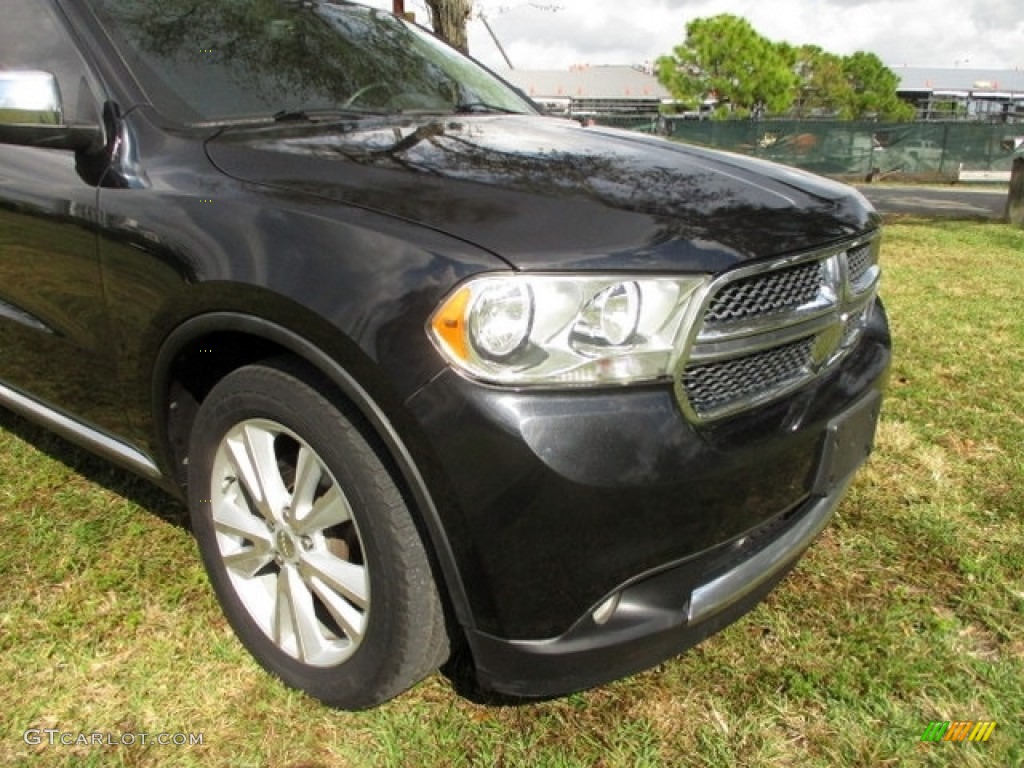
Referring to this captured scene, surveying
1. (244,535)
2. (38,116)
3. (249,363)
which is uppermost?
(38,116)

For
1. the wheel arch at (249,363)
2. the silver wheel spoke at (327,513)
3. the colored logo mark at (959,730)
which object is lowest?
the colored logo mark at (959,730)

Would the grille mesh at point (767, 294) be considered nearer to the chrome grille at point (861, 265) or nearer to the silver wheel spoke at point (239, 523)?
the chrome grille at point (861, 265)

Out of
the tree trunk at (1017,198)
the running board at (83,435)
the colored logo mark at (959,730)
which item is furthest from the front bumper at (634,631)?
the tree trunk at (1017,198)

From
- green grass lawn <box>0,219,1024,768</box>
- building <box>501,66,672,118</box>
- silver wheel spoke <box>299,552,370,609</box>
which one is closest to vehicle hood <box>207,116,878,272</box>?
silver wheel spoke <box>299,552,370,609</box>

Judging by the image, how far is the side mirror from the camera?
6.70ft

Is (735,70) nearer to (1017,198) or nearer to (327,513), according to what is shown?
(1017,198)

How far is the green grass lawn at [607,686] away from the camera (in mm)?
1923

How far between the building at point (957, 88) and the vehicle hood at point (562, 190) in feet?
236

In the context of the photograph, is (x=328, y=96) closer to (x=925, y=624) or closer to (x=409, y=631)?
(x=409, y=631)

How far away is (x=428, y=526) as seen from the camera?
1.62m

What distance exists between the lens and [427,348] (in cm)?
155

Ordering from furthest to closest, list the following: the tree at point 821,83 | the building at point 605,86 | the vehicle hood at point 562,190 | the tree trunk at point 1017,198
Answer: the tree at point 821,83 → the building at point 605,86 → the tree trunk at point 1017,198 → the vehicle hood at point 562,190

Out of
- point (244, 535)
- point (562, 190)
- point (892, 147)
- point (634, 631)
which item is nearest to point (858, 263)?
point (562, 190)

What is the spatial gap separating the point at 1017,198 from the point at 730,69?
165 ft
